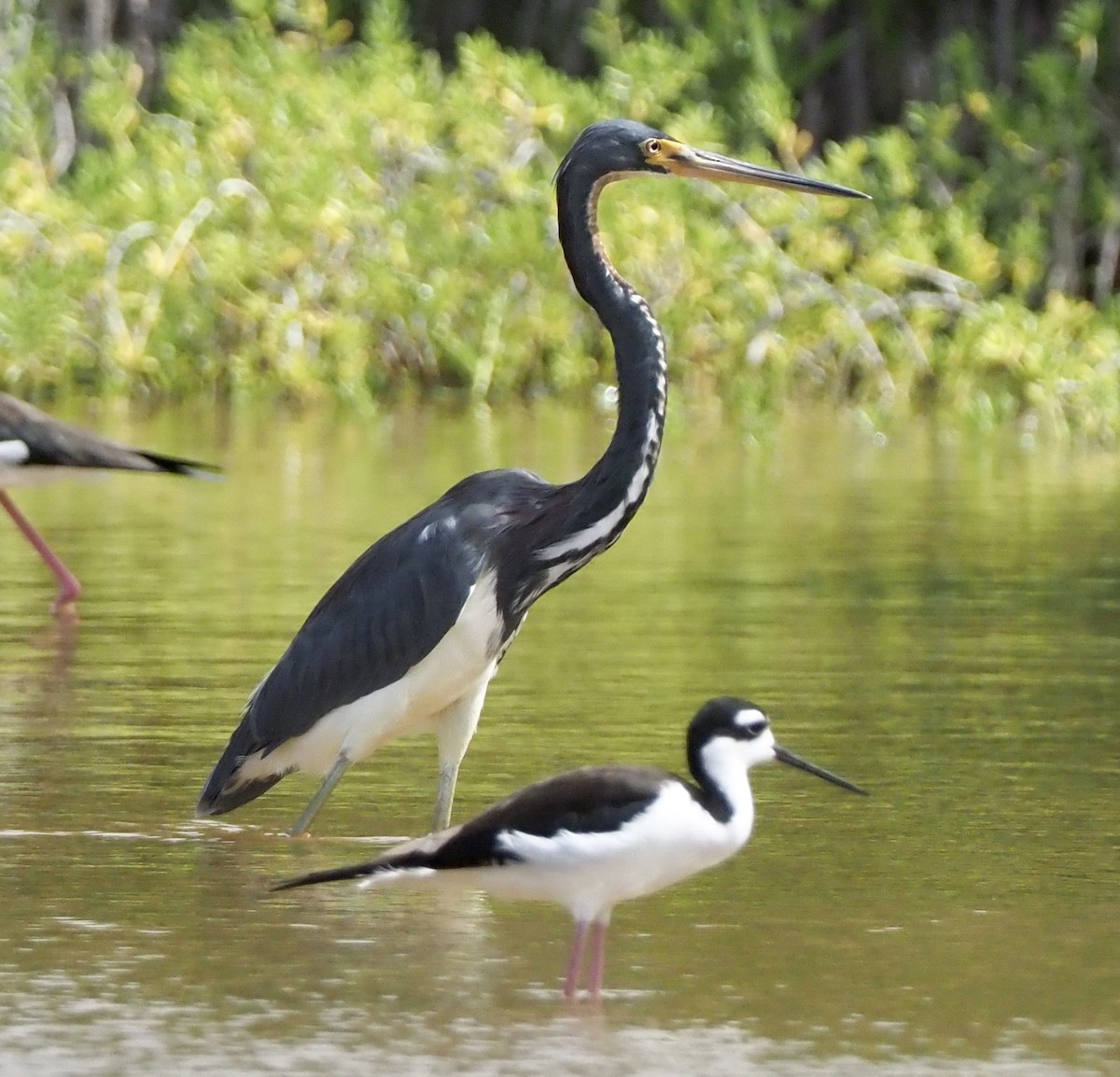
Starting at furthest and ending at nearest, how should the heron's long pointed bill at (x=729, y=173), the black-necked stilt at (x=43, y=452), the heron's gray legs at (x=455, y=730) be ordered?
1. the black-necked stilt at (x=43, y=452)
2. the heron's long pointed bill at (x=729, y=173)
3. the heron's gray legs at (x=455, y=730)

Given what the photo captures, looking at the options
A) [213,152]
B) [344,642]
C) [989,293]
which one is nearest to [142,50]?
[213,152]

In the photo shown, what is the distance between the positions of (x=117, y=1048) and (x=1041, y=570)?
7.03 m

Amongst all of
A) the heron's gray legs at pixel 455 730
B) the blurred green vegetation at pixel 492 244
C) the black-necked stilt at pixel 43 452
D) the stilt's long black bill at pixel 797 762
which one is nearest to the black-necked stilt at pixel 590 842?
the stilt's long black bill at pixel 797 762

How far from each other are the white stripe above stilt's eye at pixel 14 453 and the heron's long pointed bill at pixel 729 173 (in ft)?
15.4

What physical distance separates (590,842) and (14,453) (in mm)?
6742

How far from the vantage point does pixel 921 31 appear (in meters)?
23.4

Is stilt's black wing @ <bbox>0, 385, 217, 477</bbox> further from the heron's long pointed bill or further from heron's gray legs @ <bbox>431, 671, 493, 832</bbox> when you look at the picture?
heron's gray legs @ <bbox>431, 671, 493, 832</bbox>

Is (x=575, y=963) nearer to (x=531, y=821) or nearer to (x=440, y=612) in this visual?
(x=531, y=821)

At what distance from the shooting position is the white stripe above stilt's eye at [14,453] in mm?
11773

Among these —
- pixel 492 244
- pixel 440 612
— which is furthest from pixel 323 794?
pixel 492 244

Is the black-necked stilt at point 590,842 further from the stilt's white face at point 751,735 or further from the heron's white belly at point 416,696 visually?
the heron's white belly at point 416,696

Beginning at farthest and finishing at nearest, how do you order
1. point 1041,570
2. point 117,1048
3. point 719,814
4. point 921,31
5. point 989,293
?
point 921,31
point 989,293
point 1041,570
point 719,814
point 117,1048

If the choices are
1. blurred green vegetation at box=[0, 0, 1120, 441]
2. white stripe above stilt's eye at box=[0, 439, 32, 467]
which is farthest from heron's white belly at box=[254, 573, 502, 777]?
blurred green vegetation at box=[0, 0, 1120, 441]

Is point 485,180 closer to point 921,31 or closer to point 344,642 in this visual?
point 921,31
